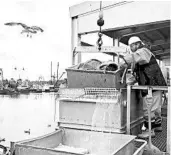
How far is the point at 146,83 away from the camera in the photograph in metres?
2.67

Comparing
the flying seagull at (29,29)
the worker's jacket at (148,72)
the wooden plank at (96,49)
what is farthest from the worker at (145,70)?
the flying seagull at (29,29)

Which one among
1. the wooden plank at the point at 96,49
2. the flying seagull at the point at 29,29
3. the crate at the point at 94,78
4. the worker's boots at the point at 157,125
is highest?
the flying seagull at the point at 29,29

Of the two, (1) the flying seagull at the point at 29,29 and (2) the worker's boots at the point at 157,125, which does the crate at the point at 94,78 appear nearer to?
(2) the worker's boots at the point at 157,125

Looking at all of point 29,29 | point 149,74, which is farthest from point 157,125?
point 29,29

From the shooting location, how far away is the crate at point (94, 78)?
2.27m

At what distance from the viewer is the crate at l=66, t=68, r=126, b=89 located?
2271mm

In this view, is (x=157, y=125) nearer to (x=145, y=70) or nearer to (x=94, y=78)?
(x=145, y=70)

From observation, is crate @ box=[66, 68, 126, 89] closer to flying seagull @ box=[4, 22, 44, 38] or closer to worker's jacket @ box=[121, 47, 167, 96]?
worker's jacket @ box=[121, 47, 167, 96]

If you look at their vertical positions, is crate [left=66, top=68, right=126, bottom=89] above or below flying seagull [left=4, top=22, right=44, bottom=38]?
below

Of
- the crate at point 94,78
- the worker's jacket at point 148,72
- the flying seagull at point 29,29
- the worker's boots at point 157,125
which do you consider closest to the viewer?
the crate at point 94,78

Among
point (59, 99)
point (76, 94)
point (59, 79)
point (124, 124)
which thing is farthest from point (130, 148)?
point (59, 79)

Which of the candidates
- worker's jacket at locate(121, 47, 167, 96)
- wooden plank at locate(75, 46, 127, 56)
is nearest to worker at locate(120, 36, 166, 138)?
worker's jacket at locate(121, 47, 167, 96)

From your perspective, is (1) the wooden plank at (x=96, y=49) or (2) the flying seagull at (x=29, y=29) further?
(2) the flying seagull at (x=29, y=29)

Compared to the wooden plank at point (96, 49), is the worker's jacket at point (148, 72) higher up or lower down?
lower down
